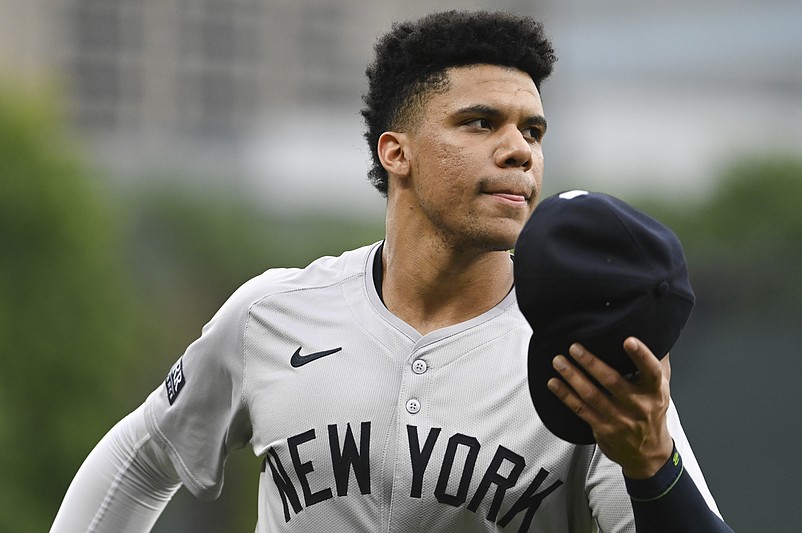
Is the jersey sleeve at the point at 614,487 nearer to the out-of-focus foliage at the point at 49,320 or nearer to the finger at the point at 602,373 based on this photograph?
the finger at the point at 602,373

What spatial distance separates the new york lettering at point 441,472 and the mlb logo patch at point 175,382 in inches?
21.9

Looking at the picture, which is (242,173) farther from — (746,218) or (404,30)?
(404,30)

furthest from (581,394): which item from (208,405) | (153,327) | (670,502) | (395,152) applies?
(153,327)

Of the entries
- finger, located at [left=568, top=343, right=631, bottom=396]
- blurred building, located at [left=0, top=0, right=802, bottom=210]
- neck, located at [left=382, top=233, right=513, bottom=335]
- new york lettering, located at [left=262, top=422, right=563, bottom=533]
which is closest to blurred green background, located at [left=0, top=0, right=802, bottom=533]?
neck, located at [left=382, top=233, right=513, bottom=335]

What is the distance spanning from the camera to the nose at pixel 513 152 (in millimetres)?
3676

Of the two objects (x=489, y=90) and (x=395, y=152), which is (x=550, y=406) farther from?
(x=395, y=152)

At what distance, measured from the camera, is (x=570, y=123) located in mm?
59125

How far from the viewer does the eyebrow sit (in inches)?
147

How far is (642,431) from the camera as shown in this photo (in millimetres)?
2850

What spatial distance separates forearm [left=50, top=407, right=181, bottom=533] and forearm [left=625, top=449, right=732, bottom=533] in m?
1.78

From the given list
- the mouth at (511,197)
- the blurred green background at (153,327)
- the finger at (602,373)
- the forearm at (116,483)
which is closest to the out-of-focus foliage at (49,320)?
the blurred green background at (153,327)

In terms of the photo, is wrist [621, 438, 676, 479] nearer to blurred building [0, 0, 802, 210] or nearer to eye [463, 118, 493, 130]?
eye [463, 118, 493, 130]

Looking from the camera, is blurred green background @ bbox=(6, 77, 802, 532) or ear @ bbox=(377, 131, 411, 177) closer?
ear @ bbox=(377, 131, 411, 177)

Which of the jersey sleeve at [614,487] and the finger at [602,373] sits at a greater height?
the finger at [602,373]
